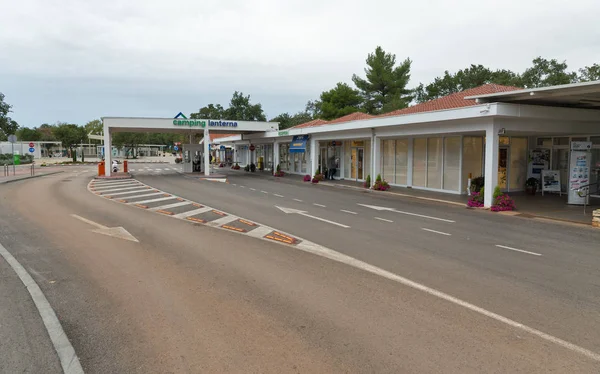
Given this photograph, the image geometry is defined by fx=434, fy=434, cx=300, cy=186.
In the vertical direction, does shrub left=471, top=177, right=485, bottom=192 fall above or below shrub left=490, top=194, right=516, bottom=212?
above

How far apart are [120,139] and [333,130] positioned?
66478 millimetres

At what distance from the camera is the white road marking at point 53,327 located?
13.3 feet

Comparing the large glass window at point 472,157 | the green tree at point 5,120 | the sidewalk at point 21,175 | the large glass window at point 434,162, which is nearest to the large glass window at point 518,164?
the large glass window at point 472,157

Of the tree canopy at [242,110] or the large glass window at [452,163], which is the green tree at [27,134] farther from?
the large glass window at [452,163]

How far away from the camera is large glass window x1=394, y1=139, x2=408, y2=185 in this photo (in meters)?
24.5

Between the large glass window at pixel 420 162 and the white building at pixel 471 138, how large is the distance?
5cm

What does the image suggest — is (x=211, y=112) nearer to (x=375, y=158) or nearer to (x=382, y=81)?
(x=382, y=81)

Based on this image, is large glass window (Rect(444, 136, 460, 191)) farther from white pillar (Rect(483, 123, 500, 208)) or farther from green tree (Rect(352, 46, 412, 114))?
green tree (Rect(352, 46, 412, 114))

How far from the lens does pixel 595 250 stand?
9.17 metres

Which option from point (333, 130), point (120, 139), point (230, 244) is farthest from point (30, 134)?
point (230, 244)

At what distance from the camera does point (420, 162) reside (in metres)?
23.4

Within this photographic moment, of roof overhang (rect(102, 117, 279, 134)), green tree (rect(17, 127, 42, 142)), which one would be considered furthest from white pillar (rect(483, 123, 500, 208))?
green tree (rect(17, 127, 42, 142))

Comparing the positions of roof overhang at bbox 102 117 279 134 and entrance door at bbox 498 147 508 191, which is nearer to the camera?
entrance door at bbox 498 147 508 191

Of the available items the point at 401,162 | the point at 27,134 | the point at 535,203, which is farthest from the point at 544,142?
the point at 27,134
